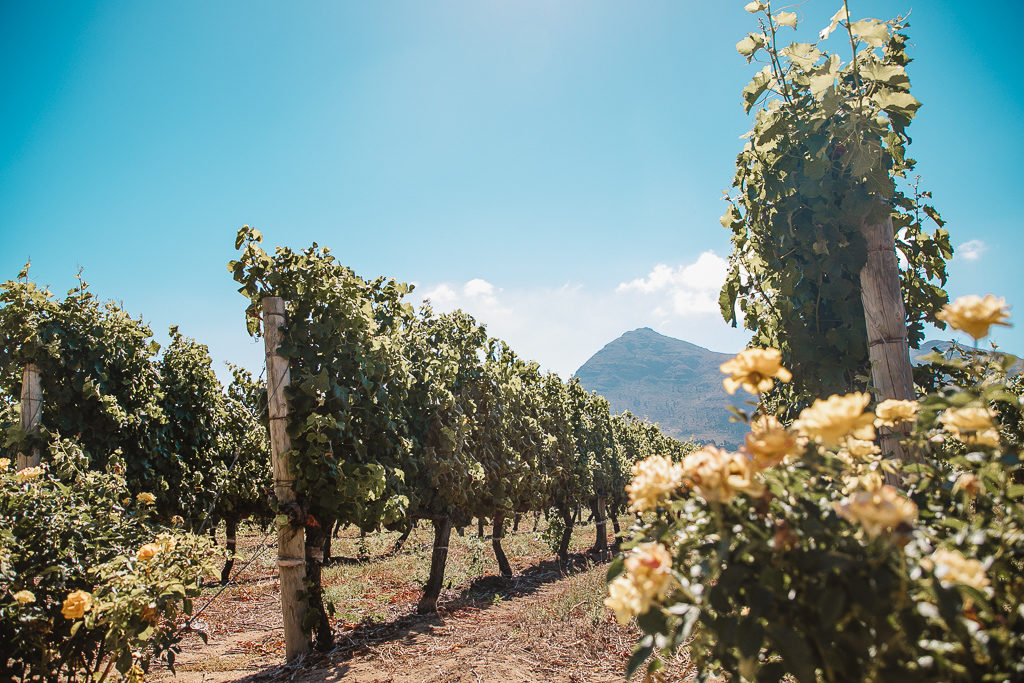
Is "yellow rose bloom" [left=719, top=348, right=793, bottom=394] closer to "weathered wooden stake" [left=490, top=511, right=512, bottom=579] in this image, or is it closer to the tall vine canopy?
the tall vine canopy

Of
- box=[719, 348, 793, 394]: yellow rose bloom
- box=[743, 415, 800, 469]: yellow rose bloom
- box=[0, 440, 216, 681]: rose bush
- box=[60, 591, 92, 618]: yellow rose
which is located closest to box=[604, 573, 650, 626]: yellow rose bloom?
box=[743, 415, 800, 469]: yellow rose bloom

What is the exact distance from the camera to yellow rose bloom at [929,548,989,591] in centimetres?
97

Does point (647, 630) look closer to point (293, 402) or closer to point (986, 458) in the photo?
point (986, 458)

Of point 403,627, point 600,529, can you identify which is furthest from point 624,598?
point 600,529

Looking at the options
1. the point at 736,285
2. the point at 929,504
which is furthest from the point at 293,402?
the point at 929,504

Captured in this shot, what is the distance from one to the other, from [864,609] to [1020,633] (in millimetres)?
316

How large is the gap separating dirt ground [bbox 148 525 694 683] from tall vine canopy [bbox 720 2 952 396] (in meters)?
2.21

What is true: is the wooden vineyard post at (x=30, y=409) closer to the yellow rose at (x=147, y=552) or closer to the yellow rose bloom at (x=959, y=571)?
the yellow rose at (x=147, y=552)

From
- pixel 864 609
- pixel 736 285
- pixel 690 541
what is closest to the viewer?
pixel 864 609

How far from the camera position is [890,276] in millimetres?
2602

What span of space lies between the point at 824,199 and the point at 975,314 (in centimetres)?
186

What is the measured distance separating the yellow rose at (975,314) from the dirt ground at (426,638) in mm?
2907

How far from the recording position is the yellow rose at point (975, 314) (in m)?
1.18

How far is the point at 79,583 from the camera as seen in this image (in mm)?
3143
